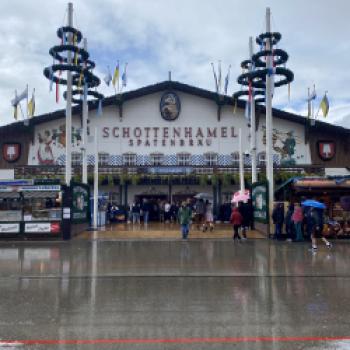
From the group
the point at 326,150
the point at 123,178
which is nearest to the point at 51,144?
the point at 123,178

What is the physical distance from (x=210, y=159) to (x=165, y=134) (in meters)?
3.82

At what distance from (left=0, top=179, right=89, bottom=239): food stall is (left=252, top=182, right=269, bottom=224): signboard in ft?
27.5

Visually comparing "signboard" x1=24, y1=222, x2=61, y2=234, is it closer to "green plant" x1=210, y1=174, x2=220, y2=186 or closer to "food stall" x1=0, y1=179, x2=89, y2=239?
"food stall" x1=0, y1=179, x2=89, y2=239

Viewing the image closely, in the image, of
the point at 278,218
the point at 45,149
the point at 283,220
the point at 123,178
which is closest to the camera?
the point at 278,218

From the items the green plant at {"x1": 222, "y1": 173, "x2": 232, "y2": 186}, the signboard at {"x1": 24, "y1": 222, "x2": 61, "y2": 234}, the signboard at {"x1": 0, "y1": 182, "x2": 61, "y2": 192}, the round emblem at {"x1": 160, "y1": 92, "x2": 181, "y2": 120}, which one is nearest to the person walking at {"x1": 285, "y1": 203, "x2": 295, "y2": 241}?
the signboard at {"x1": 24, "y1": 222, "x2": 61, "y2": 234}

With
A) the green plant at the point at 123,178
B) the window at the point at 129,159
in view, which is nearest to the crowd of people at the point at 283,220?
the green plant at the point at 123,178

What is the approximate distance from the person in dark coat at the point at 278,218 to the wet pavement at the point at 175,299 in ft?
10.9

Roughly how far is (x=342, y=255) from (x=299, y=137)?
19.8m

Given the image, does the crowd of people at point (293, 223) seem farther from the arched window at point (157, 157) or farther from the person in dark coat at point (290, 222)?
the arched window at point (157, 157)

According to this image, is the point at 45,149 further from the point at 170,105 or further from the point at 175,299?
the point at 175,299

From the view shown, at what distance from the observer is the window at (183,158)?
103 feet

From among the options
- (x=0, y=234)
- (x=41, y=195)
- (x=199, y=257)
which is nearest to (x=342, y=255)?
(x=199, y=257)

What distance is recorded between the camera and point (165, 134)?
31688 millimetres

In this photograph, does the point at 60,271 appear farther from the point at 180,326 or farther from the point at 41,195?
the point at 41,195
